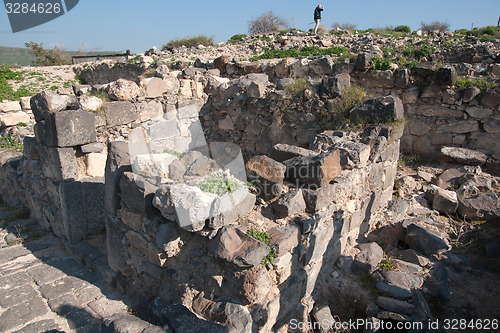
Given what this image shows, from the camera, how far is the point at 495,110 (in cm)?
585

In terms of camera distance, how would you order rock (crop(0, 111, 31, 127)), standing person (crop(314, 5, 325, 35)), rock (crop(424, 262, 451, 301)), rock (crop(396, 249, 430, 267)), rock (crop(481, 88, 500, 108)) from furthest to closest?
standing person (crop(314, 5, 325, 35)) < rock (crop(0, 111, 31, 127)) < rock (crop(481, 88, 500, 108)) < rock (crop(396, 249, 430, 267)) < rock (crop(424, 262, 451, 301))

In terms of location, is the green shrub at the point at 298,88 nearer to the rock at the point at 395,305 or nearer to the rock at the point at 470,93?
the rock at the point at 470,93

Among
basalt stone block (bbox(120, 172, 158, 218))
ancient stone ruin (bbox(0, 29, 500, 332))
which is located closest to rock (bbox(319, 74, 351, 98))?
ancient stone ruin (bbox(0, 29, 500, 332))

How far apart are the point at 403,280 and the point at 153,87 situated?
16.6 feet

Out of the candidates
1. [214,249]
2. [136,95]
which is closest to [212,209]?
[214,249]

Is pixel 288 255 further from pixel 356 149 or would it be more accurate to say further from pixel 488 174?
pixel 488 174

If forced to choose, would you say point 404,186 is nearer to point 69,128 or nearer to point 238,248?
point 238,248

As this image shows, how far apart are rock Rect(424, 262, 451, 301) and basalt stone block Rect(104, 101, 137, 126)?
4.83 metres

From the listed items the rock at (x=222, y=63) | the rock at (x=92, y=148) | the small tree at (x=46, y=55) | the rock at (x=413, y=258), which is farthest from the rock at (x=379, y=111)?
the small tree at (x=46, y=55)

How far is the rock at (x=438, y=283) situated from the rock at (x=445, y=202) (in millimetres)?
1356

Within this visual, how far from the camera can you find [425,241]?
3.83 meters

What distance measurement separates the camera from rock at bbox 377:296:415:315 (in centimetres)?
290

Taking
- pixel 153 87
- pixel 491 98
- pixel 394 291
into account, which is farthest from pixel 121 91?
pixel 491 98

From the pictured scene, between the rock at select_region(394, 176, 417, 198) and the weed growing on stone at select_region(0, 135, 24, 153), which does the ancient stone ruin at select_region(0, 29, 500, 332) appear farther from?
the weed growing on stone at select_region(0, 135, 24, 153)
